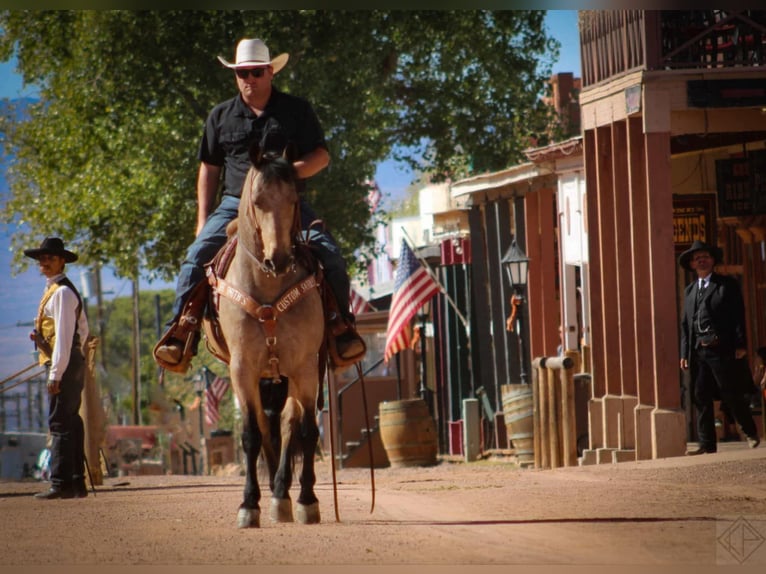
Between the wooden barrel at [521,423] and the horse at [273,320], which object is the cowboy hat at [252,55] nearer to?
the horse at [273,320]

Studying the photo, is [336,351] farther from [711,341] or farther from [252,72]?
[711,341]

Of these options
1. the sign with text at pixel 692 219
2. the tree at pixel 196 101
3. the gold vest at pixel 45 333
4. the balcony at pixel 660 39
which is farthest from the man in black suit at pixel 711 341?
the tree at pixel 196 101

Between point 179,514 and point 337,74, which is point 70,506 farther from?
point 337,74

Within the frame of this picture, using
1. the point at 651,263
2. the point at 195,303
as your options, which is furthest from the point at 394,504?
the point at 651,263

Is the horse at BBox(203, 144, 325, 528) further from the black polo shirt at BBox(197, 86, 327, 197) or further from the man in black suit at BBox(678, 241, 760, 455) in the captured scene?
the man in black suit at BBox(678, 241, 760, 455)

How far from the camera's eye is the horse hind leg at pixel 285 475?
11.1 meters

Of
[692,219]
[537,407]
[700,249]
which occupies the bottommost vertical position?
[537,407]

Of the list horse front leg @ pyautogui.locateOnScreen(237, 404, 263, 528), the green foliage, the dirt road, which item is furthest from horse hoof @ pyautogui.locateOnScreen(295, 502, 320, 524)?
the green foliage

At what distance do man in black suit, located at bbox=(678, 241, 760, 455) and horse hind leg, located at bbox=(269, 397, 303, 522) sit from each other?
22.5 ft

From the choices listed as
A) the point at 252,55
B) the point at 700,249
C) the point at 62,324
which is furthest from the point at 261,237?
the point at 700,249

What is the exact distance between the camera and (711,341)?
16.8m

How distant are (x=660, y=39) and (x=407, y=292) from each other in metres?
10.2

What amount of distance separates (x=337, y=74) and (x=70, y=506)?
757 inches

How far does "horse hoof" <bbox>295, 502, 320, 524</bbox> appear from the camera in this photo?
11078mm
